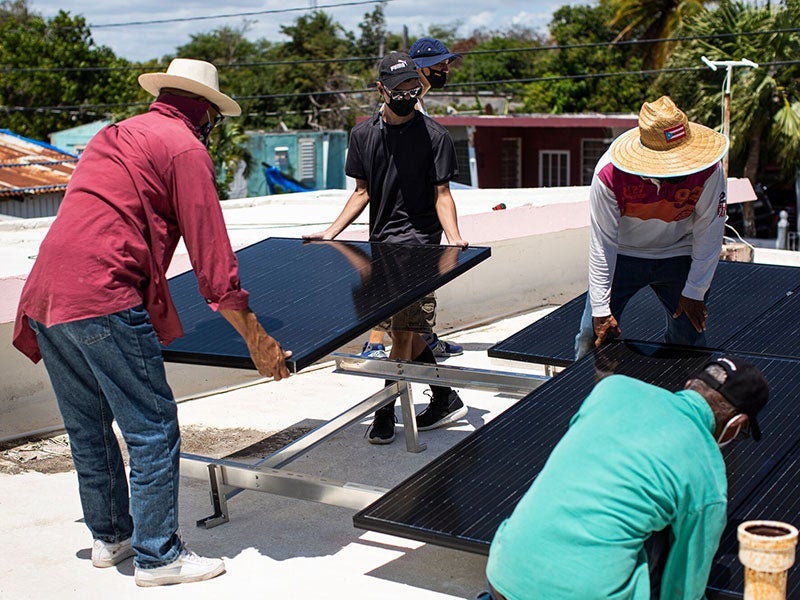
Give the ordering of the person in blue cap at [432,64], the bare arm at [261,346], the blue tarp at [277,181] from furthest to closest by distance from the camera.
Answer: the blue tarp at [277,181] → the person in blue cap at [432,64] → the bare arm at [261,346]

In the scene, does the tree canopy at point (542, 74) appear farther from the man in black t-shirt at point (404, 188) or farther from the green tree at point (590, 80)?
the man in black t-shirt at point (404, 188)

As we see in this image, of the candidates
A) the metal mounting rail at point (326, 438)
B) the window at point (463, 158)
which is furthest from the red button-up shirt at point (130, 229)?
the window at point (463, 158)

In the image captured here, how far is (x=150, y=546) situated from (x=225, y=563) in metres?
0.43

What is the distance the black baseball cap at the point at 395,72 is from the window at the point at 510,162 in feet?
109

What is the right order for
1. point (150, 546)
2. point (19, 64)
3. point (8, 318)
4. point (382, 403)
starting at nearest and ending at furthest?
point (150, 546), point (382, 403), point (8, 318), point (19, 64)

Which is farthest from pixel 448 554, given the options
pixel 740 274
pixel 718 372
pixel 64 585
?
pixel 740 274

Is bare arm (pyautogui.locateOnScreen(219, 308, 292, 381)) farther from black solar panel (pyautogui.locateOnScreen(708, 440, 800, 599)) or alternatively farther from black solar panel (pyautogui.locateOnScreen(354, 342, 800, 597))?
black solar panel (pyautogui.locateOnScreen(708, 440, 800, 599))

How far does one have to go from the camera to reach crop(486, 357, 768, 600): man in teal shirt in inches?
109

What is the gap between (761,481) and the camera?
3.73m

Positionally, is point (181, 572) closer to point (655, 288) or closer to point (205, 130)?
point (205, 130)

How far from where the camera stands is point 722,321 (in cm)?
586

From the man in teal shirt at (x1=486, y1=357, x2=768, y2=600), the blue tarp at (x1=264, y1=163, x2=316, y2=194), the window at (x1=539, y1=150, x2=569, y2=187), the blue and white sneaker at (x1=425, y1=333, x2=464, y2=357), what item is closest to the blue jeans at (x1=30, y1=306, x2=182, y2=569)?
the man in teal shirt at (x1=486, y1=357, x2=768, y2=600)

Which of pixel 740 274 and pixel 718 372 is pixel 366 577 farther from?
pixel 740 274

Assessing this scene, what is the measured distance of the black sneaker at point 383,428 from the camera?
6.27 meters
